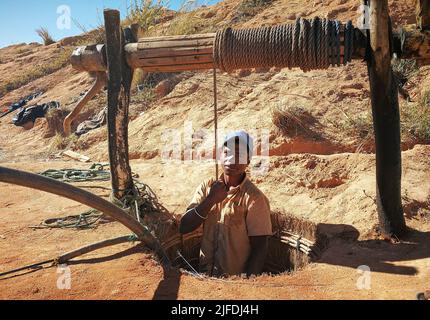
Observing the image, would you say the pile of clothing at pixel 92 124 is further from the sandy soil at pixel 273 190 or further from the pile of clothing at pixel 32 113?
the pile of clothing at pixel 32 113

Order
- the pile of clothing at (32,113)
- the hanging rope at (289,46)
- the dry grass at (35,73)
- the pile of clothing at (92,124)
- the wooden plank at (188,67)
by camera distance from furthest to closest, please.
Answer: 1. the dry grass at (35,73)
2. the pile of clothing at (32,113)
3. the pile of clothing at (92,124)
4. the wooden plank at (188,67)
5. the hanging rope at (289,46)

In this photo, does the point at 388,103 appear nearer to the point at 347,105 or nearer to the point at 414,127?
the point at 414,127

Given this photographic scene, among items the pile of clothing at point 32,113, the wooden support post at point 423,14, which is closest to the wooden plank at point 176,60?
the wooden support post at point 423,14

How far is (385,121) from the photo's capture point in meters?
3.18

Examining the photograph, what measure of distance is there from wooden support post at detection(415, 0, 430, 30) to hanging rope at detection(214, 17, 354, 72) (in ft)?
1.54

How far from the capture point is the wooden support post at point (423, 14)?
3043mm

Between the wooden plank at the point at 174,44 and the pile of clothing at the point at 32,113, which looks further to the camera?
the pile of clothing at the point at 32,113

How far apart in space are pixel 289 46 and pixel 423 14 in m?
0.95

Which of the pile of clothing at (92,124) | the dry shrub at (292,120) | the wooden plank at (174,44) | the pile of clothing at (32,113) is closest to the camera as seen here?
the wooden plank at (174,44)

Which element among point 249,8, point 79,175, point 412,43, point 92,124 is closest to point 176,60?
point 412,43

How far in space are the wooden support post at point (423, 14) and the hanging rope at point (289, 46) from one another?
18.5 inches

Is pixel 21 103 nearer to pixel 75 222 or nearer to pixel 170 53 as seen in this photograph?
pixel 75 222

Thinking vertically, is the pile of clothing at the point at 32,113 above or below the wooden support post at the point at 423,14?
below

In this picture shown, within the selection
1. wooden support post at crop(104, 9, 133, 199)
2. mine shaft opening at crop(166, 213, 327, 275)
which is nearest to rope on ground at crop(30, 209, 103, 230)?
wooden support post at crop(104, 9, 133, 199)
